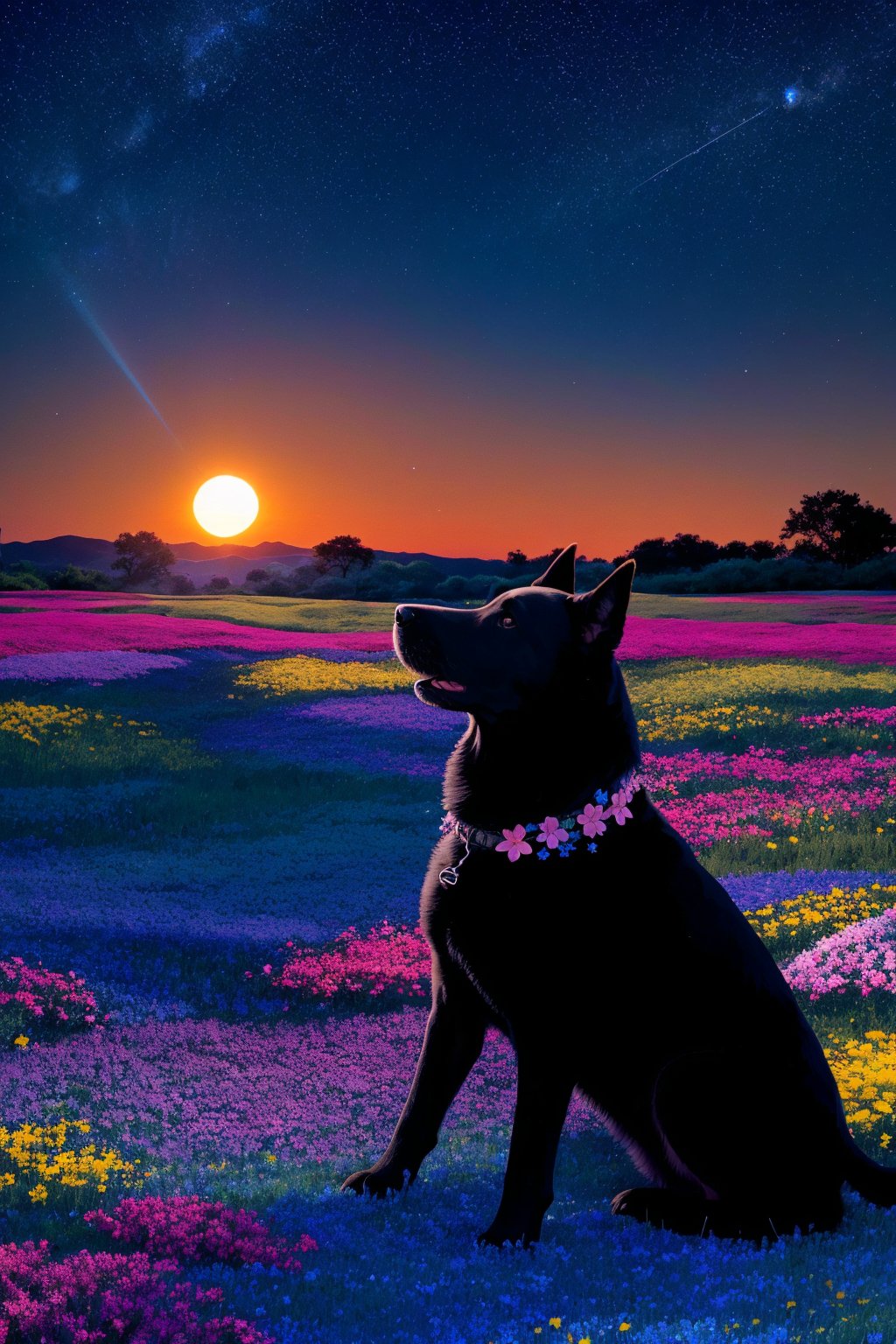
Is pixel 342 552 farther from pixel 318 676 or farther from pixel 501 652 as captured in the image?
pixel 501 652

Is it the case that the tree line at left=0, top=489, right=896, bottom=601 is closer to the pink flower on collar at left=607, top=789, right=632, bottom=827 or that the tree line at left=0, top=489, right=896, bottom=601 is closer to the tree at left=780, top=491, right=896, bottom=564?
the tree at left=780, top=491, right=896, bottom=564

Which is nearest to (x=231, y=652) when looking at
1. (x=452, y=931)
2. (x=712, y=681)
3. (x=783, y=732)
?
(x=712, y=681)

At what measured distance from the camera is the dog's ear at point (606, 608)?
3.63m

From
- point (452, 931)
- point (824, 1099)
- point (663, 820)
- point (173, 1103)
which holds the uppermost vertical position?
point (663, 820)

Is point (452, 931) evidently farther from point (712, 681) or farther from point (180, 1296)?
point (712, 681)

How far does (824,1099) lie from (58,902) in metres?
8.07

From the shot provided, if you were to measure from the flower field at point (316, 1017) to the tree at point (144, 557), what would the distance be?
55.8 metres

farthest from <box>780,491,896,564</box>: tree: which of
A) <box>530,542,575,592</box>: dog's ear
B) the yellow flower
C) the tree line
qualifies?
<box>530,542,575,592</box>: dog's ear

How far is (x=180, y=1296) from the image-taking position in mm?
3578

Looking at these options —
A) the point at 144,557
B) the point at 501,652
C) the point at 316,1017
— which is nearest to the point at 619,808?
the point at 501,652

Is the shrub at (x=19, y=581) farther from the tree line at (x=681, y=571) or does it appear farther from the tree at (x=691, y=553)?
the tree at (x=691, y=553)

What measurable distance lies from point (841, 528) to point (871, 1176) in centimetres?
6361

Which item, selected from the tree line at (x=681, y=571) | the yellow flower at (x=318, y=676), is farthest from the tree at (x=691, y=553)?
the yellow flower at (x=318, y=676)

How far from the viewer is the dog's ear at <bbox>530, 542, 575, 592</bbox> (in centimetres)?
429
